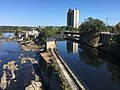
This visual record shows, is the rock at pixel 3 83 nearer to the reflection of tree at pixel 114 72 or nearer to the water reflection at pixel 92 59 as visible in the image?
the reflection of tree at pixel 114 72

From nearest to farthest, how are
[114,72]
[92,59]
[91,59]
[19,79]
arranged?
[19,79] → [114,72] → [92,59] → [91,59]

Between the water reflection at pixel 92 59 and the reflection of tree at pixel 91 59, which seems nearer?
the water reflection at pixel 92 59

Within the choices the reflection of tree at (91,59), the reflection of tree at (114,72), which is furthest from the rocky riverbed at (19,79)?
the reflection of tree at (91,59)

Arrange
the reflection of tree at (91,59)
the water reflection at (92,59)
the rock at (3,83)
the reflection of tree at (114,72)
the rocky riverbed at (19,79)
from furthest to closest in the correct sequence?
the reflection of tree at (91,59) < the water reflection at (92,59) < the reflection of tree at (114,72) < the rock at (3,83) < the rocky riverbed at (19,79)

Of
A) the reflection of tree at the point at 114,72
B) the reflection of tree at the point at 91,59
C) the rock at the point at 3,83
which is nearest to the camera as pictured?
the rock at the point at 3,83

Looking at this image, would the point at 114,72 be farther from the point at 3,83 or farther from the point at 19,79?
the point at 3,83

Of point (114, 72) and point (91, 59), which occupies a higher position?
point (114, 72)

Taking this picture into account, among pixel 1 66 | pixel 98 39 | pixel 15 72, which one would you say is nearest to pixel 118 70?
pixel 15 72

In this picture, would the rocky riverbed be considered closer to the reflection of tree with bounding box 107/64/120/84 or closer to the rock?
the rock

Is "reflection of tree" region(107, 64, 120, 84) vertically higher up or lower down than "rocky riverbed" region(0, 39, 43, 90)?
higher up

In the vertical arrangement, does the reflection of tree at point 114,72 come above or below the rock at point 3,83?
above

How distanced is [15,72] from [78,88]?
112 feet

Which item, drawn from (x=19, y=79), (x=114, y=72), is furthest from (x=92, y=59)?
(x=19, y=79)

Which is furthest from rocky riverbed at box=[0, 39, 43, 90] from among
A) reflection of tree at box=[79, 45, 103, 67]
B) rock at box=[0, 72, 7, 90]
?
reflection of tree at box=[79, 45, 103, 67]
